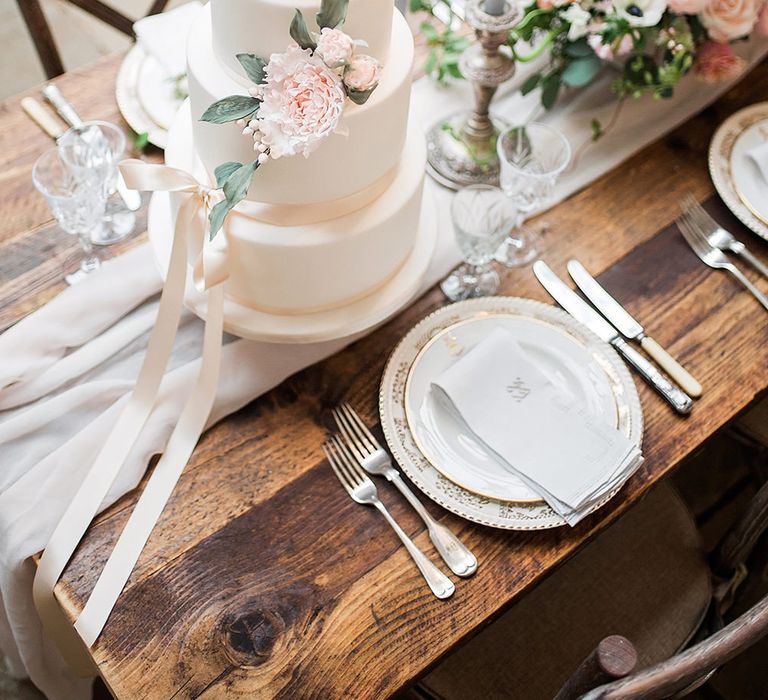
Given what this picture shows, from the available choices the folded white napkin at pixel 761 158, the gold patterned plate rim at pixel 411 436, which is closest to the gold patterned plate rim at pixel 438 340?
the gold patterned plate rim at pixel 411 436

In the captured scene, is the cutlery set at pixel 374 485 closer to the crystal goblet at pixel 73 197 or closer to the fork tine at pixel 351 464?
the fork tine at pixel 351 464

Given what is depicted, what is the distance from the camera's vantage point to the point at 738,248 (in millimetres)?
1298

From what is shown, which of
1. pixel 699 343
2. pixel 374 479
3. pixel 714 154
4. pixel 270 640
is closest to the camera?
pixel 270 640

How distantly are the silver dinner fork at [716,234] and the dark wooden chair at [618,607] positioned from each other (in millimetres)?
351

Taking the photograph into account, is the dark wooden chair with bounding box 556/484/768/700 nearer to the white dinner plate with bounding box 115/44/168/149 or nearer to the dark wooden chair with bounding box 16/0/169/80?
the white dinner plate with bounding box 115/44/168/149

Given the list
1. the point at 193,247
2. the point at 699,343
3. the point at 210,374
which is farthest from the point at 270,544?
the point at 699,343

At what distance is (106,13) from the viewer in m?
1.61

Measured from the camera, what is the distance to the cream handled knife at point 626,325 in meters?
1.17

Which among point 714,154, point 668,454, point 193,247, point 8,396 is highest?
point 193,247

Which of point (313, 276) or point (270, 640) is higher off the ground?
point (313, 276)

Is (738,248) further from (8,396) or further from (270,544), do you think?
(8,396)

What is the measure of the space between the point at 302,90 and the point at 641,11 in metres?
0.66

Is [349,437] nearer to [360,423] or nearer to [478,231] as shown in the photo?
[360,423]

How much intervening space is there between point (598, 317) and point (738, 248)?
0.27m
